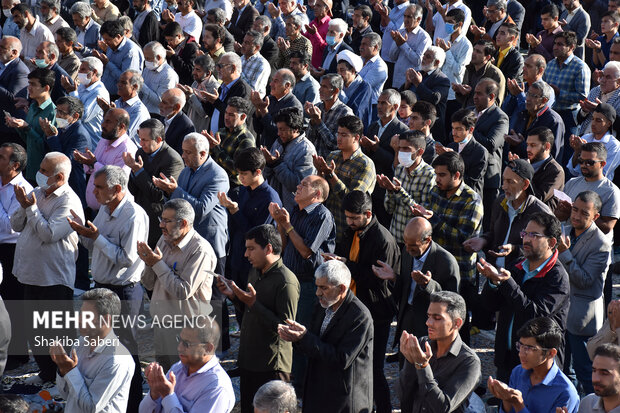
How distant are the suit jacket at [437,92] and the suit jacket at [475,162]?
213 centimetres

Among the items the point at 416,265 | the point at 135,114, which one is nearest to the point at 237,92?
the point at 135,114

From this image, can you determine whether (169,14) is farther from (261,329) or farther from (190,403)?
(190,403)

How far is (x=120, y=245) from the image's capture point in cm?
764

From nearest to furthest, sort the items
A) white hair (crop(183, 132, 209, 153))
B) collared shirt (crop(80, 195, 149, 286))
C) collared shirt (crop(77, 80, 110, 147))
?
collared shirt (crop(80, 195, 149, 286))
white hair (crop(183, 132, 209, 153))
collared shirt (crop(77, 80, 110, 147))

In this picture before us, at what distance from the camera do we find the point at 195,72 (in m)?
11.7

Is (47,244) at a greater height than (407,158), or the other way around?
(407,158)

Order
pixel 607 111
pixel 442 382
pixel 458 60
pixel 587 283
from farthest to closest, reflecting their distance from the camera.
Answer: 1. pixel 458 60
2. pixel 607 111
3. pixel 587 283
4. pixel 442 382

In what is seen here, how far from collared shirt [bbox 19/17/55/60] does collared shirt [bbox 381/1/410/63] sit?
15.7 ft

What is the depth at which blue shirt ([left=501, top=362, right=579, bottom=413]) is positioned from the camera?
566 centimetres

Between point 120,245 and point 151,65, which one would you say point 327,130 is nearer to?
point 151,65

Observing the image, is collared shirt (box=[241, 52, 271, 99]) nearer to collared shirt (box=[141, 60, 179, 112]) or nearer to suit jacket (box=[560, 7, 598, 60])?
collared shirt (box=[141, 60, 179, 112])

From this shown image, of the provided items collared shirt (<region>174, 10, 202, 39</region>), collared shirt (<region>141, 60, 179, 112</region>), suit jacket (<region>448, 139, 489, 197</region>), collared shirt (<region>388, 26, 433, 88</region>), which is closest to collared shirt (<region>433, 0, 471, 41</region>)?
collared shirt (<region>388, 26, 433, 88</region>)

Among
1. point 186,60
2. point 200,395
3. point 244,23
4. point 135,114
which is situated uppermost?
point 200,395

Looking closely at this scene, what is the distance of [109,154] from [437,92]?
14.2ft
